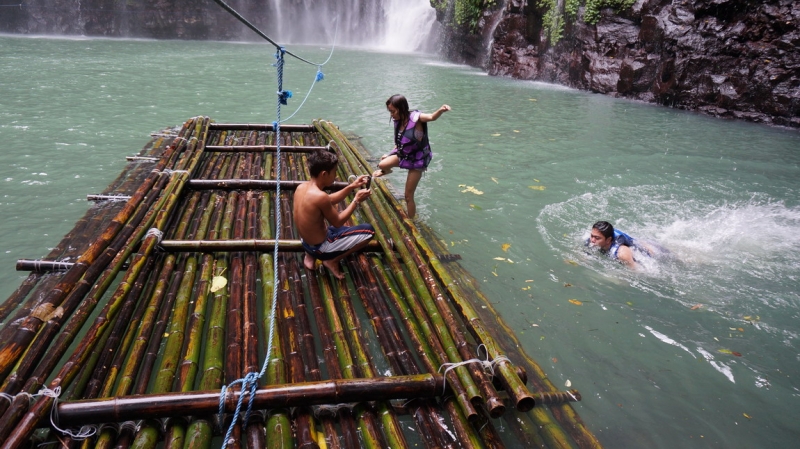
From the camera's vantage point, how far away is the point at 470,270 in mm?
4797

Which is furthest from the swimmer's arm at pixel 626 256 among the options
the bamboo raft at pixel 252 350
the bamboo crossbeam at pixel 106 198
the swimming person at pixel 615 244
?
the bamboo crossbeam at pixel 106 198

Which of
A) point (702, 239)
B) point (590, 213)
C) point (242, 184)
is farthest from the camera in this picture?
point (590, 213)

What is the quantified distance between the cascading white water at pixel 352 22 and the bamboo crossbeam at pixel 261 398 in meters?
30.7

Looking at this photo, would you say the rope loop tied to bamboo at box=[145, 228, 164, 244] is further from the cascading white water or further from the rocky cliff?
the cascading white water

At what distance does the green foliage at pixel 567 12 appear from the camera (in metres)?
15.7

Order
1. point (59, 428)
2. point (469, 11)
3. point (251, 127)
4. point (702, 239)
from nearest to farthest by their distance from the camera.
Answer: point (59, 428) < point (702, 239) < point (251, 127) < point (469, 11)

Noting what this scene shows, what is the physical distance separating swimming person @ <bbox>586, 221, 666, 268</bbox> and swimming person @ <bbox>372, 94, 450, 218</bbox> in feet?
6.60

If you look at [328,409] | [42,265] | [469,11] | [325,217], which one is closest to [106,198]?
[42,265]

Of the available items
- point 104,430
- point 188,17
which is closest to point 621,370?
point 104,430

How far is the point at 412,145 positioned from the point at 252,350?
283 centimetres

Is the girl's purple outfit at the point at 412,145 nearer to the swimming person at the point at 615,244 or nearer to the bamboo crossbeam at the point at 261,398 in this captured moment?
the swimming person at the point at 615,244

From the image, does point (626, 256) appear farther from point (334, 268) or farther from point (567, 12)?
point (567, 12)

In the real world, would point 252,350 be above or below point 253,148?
below

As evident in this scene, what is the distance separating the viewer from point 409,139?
498 cm
